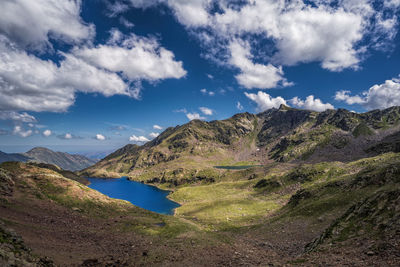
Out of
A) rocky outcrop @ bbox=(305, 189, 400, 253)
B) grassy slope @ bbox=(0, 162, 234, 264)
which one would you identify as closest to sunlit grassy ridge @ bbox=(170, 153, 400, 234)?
rocky outcrop @ bbox=(305, 189, 400, 253)

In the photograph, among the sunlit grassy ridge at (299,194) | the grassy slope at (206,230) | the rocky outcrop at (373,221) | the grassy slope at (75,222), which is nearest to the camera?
the rocky outcrop at (373,221)

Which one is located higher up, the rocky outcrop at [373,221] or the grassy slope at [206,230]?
the rocky outcrop at [373,221]

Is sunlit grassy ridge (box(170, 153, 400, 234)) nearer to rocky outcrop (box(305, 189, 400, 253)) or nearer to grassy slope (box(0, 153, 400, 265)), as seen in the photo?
grassy slope (box(0, 153, 400, 265))

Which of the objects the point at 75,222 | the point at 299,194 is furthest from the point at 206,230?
the point at 299,194

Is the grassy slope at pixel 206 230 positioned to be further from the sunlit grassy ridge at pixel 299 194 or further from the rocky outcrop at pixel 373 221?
the rocky outcrop at pixel 373 221

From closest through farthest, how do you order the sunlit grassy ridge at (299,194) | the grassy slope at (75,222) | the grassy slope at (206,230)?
the grassy slope at (75,222), the grassy slope at (206,230), the sunlit grassy ridge at (299,194)

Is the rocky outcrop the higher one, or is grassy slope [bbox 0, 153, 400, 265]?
the rocky outcrop

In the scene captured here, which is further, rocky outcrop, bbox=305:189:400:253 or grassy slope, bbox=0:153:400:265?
grassy slope, bbox=0:153:400:265

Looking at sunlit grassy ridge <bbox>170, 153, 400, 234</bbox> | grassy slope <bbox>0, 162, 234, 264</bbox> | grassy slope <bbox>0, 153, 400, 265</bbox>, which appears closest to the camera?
grassy slope <bbox>0, 162, 234, 264</bbox>

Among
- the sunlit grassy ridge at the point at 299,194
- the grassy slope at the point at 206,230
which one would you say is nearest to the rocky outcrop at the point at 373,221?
the grassy slope at the point at 206,230

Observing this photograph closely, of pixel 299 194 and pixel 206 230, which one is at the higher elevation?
pixel 299 194

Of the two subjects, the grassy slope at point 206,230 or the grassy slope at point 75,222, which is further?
the grassy slope at point 206,230

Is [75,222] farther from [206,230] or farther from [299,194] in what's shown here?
[299,194]

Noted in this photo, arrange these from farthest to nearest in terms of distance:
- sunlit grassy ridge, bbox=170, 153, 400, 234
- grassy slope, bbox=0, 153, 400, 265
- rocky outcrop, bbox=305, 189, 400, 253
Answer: sunlit grassy ridge, bbox=170, 153, 400, 234
grassy slope, bbox=0, 153, 400, 265
rocky outcrop, bbox=305, 189, 400, 253
